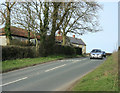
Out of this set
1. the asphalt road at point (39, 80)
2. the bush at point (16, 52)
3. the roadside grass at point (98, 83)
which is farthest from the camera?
the bush at point (16, 52)

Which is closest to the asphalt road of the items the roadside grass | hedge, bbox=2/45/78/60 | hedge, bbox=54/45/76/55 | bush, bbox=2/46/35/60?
the roadside grass

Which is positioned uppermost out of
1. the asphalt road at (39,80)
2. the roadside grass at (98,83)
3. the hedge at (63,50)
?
the hedge at (63,50)

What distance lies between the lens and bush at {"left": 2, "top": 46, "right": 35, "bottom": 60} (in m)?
23.1

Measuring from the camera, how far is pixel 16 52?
25062 millimetres

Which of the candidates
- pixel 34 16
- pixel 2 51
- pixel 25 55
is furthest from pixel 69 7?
pixel 2 51

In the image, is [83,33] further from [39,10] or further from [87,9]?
[39,10]

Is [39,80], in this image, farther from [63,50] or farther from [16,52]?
[63,50]

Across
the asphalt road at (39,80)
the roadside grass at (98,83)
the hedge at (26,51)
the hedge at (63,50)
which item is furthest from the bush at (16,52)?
the roadside grass at (98,83)

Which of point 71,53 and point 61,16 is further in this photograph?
point 71,53

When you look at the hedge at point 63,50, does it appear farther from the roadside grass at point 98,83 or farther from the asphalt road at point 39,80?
the roadside grass at point 98,83

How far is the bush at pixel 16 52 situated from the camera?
2308 centimetres

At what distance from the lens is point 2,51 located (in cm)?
2255

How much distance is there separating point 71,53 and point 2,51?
2116 centimetres

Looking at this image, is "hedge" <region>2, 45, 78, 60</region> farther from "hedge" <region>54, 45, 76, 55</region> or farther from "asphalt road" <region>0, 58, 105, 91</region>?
"asphalt road" <region>0, 58, 105, 91</region>
